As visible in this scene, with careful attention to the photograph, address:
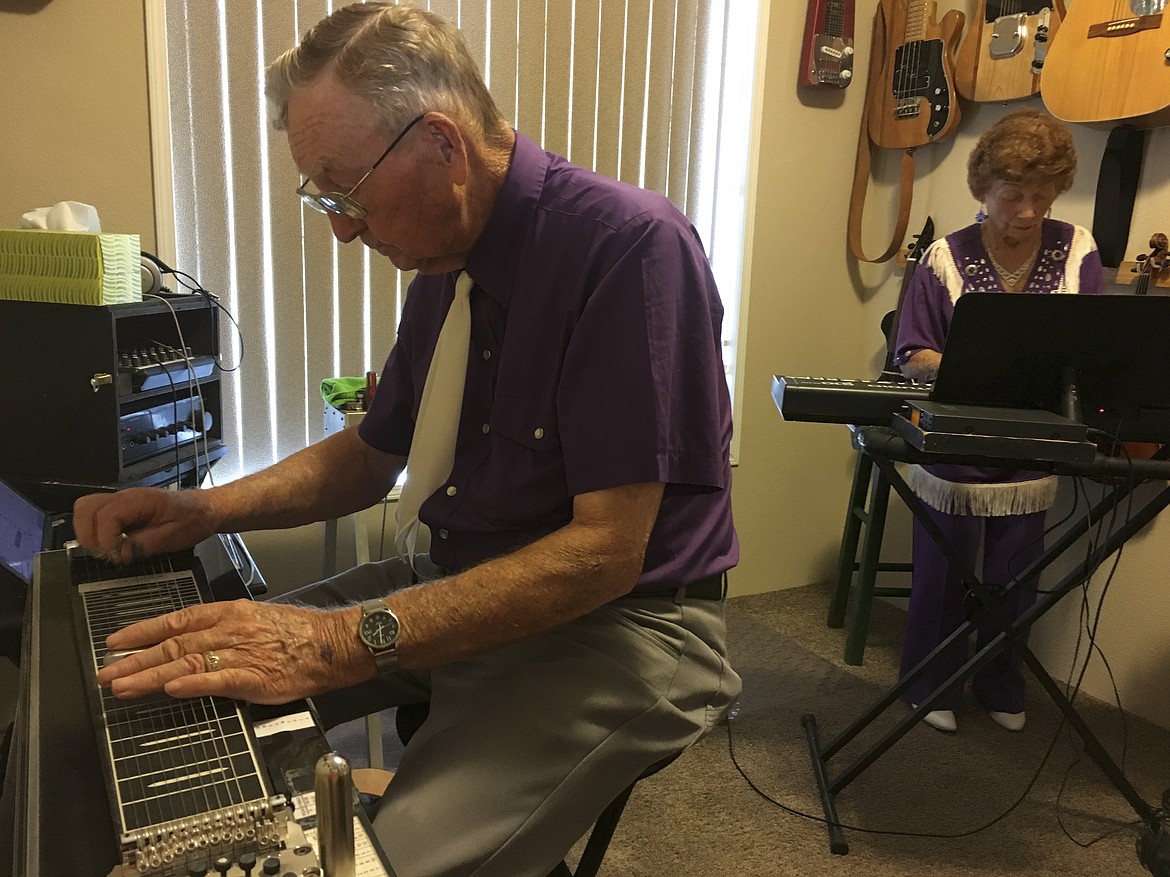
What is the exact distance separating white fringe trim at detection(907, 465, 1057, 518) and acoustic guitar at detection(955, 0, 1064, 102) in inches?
43.4

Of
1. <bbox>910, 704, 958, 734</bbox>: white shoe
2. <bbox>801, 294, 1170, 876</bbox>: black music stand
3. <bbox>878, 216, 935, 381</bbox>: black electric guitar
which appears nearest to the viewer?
<bbox>801, 294, 1170, 876</bbox>: black music stand

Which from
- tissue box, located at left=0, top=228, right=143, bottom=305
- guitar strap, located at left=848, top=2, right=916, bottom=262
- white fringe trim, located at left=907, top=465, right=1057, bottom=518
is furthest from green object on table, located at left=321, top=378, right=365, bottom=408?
guitar strap, located at left=848, top=2, right=916, bottom=262

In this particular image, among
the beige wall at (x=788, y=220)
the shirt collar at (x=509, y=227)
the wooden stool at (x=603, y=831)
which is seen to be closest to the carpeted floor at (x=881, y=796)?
the beige wall at (x=788, y=220)

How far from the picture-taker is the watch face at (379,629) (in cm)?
86

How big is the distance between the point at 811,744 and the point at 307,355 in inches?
63.9

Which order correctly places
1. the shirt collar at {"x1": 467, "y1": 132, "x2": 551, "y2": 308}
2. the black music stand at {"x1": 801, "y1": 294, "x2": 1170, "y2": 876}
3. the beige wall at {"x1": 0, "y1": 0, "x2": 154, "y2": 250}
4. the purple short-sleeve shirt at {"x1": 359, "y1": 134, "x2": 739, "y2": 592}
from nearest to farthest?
the purple short-sleeve shirt at {"x1": 359, "y1": 134, "x2": 739, "y2": 592}
the shirt collar at {"x1": 467, "y1": 132, "x2": 551, "y2": 308}
the black music stand at {"x1": 801, "y1": 294, "x2": 1170, "y2": 876}
the beige wall at {"x1": 0, "y1": 0, "x2": 154, "y2": 250}

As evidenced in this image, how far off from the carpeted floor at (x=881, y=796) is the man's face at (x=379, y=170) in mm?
1307

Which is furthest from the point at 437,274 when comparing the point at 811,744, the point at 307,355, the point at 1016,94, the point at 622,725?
the point at 1016,94

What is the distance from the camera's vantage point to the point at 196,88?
2.07m

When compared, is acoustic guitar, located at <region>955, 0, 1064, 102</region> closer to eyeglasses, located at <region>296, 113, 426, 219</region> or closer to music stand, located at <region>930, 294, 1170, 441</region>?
music stand, located at <region>930, 294, 1170, 441</region>

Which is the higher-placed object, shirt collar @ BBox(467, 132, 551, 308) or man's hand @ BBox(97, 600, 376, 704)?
shirt collar @ BBox(467, 132, 551, 308)

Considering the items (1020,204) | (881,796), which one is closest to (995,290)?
(1020,204)

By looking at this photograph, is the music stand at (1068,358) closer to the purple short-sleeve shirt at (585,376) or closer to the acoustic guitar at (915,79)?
the purple short-sleeve shirt at (585,376)

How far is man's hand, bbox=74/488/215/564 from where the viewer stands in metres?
1.06
